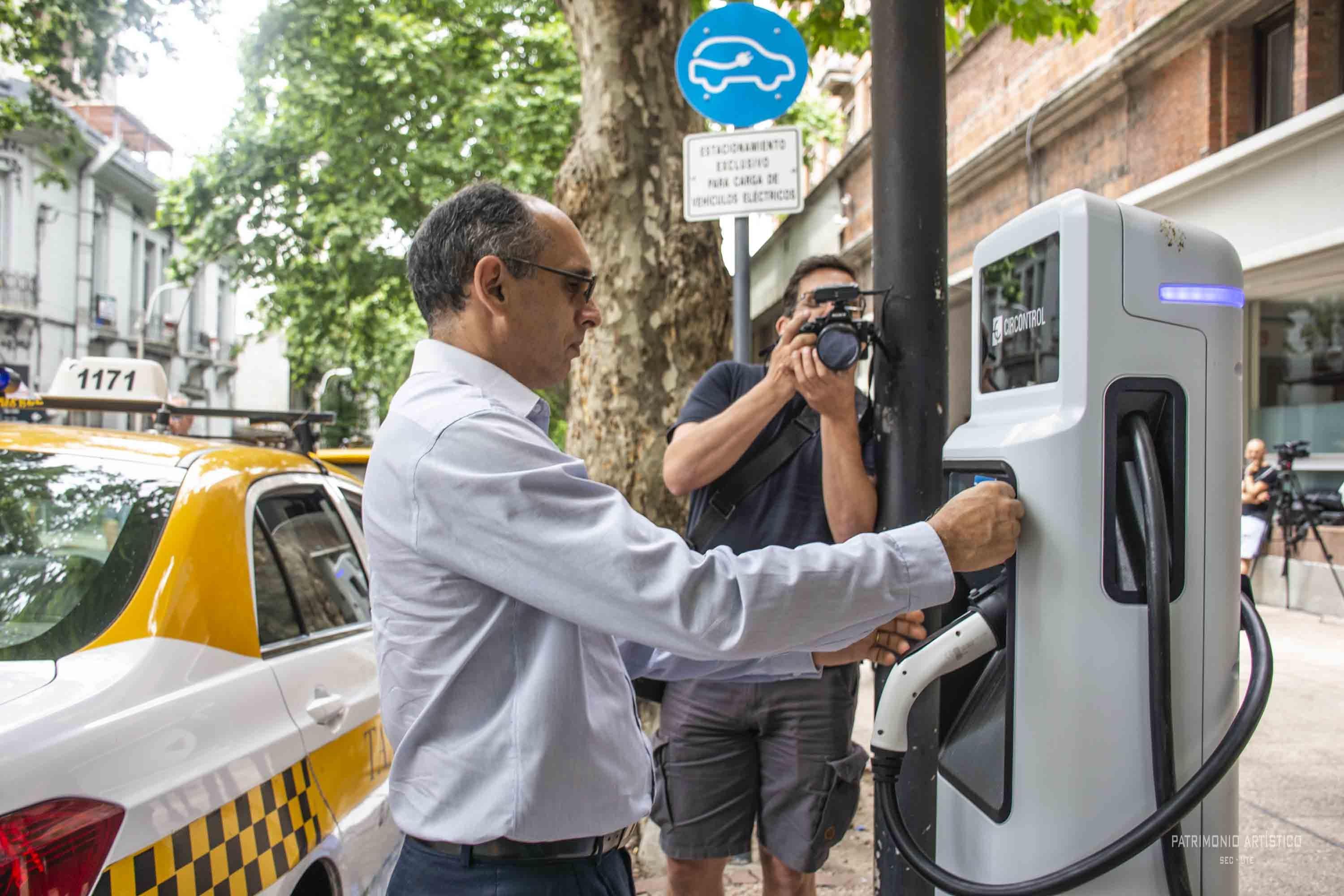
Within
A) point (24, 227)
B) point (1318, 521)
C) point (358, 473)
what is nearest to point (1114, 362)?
point (358, 473)

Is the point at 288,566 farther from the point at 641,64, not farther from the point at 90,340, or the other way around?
the point at 90,340

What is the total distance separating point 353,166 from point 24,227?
1587cm

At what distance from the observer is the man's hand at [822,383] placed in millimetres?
2170

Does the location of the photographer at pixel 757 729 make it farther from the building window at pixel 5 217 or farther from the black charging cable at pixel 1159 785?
the building window at pixel 5 217

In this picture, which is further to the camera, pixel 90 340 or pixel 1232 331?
pixel 90 340

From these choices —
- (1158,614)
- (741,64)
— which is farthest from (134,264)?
(1158,614)

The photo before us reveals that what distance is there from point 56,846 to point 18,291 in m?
27.4

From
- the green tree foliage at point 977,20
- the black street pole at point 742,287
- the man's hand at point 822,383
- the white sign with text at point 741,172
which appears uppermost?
the green tree foliage at point 977,20

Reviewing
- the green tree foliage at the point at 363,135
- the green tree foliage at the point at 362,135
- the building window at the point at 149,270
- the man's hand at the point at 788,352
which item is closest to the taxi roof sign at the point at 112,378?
the man's hand at the point at 788,352

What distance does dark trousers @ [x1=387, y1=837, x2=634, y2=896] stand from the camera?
1.51 m

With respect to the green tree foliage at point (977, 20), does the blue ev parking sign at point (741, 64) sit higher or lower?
lower

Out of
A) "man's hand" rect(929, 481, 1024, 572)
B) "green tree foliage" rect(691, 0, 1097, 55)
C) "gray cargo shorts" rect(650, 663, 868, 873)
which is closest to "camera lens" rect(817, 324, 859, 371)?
"man's hand" rect(929, 481, 1024, 572)

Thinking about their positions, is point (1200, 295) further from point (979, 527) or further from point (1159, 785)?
point (1159, 785)

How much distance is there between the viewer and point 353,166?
13672 millimetres
